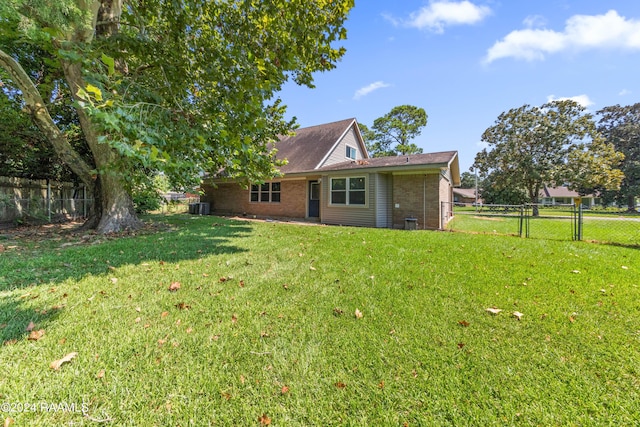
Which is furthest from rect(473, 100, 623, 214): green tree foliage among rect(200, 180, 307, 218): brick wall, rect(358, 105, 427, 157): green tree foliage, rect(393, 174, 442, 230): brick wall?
rect(200, 180, 307, 218): brick wall

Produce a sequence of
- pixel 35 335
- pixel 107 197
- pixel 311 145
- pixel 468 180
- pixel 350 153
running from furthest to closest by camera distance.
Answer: pixel 468 180, pixel 350 153, pixel 311 145, pixel 107 197, pixel 35 335

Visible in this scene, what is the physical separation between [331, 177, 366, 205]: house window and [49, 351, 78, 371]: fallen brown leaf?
35.4 feet

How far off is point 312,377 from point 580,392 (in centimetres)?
196

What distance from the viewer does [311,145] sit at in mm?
16750

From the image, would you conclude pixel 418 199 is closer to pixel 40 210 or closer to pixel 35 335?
pixel 35 335

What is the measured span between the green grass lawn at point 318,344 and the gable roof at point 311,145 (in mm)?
10825

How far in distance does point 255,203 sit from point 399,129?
79.9 ft

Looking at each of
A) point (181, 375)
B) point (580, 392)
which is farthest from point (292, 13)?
point (580, 392)

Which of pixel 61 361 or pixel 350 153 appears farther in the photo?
pixel 350 153

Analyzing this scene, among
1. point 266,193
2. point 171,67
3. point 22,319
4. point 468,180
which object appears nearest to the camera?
point 22,319

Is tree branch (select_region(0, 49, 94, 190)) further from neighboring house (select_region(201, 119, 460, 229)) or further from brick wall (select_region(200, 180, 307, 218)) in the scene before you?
brick wall (select_region(200, 180, 307, 218))

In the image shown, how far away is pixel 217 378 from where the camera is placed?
6.40 feet

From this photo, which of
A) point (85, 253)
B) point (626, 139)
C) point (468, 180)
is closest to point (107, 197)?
point (85, 253)

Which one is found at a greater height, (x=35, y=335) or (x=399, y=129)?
(x=399, y=129)
